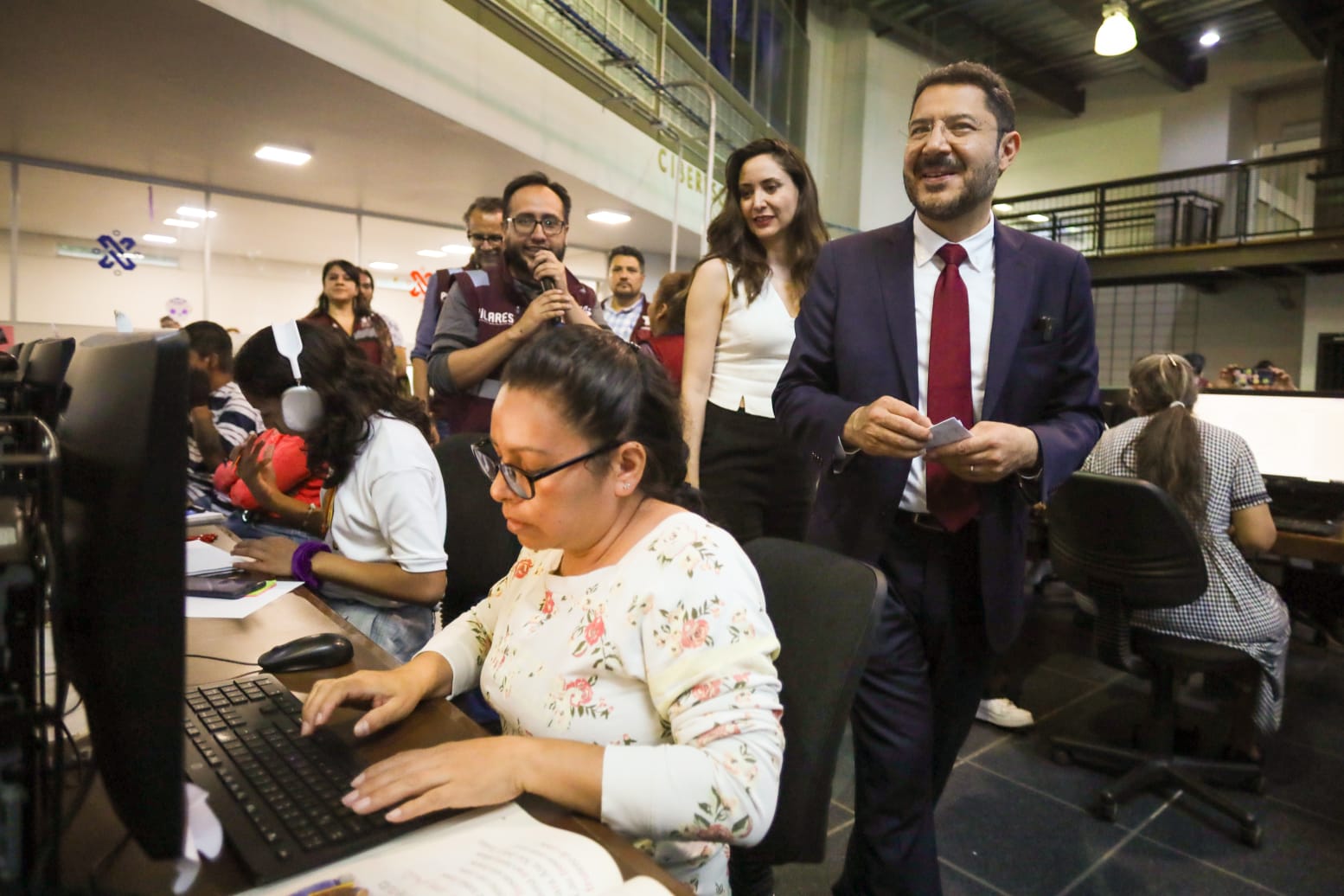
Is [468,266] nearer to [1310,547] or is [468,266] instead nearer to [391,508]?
[391,508]

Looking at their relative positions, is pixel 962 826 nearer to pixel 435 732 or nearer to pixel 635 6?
pixel 435 732

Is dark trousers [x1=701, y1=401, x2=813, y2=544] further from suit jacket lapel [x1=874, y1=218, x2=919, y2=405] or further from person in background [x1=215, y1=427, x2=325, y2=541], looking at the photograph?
person in background [x1=215, y1=427, x2=325, y2=541]

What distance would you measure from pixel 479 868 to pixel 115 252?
6466mm

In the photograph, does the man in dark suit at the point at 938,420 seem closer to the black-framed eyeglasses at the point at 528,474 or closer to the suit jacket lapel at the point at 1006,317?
the suit jacket lapel at the point at 1006,317

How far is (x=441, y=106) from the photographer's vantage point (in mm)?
4430

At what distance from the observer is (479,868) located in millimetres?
672

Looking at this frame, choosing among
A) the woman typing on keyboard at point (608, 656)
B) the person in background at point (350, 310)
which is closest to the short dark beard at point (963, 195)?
the woman typing on keyboard at point (608, 656)

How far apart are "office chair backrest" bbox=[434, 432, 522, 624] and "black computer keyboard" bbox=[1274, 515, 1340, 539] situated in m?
2.41

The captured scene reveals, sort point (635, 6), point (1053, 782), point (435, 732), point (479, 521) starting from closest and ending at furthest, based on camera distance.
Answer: point (435, 732) < point (479, 521) < point (1053, 782) < point (635, 6)

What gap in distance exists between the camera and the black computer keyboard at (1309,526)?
248 centimetres

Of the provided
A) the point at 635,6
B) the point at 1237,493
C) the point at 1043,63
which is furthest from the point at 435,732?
the point at 1043,63

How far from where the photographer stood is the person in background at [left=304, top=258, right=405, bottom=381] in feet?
13.6

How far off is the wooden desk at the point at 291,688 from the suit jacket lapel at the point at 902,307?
0.91 meters

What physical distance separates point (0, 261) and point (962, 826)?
6.12m
